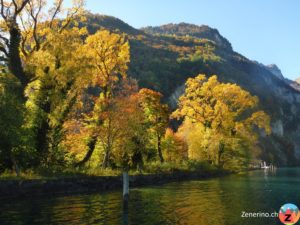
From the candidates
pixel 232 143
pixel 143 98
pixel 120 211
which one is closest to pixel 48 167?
pixel 120 211

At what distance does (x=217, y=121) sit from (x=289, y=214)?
43.9 metres

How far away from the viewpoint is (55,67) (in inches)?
1540

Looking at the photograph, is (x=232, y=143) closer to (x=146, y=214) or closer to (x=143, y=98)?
(x=143, y=98)

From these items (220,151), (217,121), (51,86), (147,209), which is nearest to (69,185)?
(51,86)

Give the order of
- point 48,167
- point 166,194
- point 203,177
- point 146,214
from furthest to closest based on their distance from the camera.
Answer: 1. point 203,177
2. point 48,167
3. point 166,194
4. point 146,214

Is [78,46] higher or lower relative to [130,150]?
higher

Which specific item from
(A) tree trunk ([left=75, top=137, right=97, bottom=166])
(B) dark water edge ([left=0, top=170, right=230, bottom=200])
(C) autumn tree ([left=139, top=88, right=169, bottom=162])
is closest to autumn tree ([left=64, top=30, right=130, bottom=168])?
(A) tree trunk ([left=75, top=137, right=97, bottom=166])

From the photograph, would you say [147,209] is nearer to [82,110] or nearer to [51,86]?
[51,86]

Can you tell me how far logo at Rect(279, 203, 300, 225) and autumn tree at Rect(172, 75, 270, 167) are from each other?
38.8m

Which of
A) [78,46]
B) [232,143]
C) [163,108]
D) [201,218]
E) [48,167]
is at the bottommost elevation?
[201,218]

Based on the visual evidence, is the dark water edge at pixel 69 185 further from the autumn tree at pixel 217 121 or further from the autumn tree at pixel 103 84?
the autumn tree at pixel 217 121

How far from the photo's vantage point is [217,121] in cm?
6744

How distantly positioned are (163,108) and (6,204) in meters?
31.3

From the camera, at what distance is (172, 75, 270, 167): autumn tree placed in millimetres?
66250
